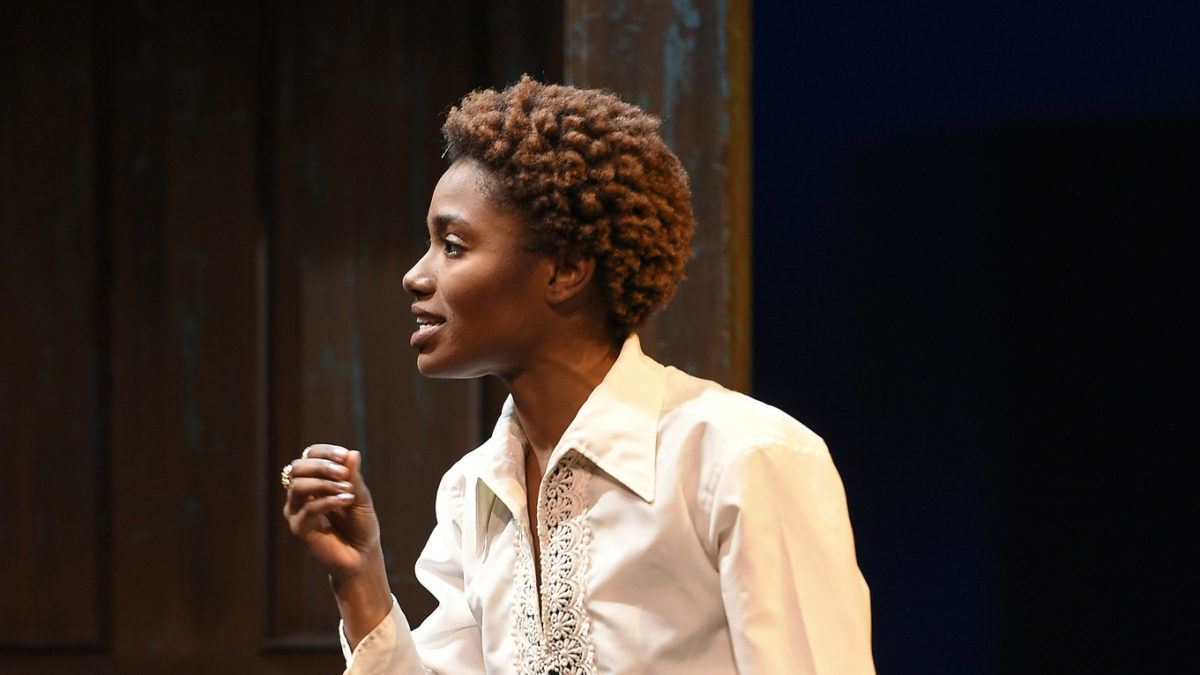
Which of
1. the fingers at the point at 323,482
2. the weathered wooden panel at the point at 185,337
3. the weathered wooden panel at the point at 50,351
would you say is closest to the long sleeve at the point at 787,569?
the fingers at the point at 323,482

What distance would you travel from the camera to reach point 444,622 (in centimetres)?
144

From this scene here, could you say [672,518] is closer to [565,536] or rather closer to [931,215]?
[565,536]

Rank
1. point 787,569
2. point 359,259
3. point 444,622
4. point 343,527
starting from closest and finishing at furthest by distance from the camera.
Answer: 1. point 787,569
2. point 343,527
3. point 444,622
4. point 359,259

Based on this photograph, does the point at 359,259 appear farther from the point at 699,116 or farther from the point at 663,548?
the point at 663,548

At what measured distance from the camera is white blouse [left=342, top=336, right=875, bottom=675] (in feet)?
3.56

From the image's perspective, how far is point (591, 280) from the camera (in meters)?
1.26

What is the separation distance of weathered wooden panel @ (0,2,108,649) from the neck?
0.94 m

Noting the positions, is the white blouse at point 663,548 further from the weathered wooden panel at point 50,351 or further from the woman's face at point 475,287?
the weathered wooden panel at point 50,351

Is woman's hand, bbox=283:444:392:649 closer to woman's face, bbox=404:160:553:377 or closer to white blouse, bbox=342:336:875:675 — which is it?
white blouse, bbox=342:336:875:675

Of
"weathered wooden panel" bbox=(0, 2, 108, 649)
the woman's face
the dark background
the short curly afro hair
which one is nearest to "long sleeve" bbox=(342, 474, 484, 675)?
the woman's face

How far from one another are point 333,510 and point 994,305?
869mm

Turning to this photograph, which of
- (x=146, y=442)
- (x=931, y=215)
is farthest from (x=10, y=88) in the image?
(x=931, y=215)

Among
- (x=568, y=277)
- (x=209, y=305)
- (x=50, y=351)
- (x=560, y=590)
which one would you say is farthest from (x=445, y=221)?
(x=50, y=351)

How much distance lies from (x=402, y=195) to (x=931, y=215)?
2.61 ft
